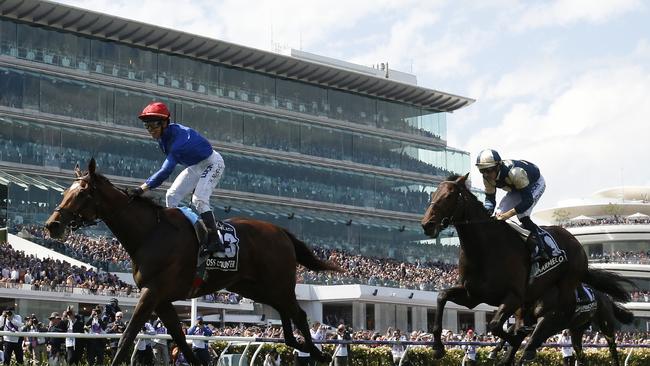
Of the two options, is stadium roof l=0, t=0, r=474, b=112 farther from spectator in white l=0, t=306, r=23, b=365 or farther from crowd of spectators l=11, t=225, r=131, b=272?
spectator in white l=0, t=306, r=23, b=365

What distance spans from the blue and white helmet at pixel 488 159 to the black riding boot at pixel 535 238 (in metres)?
0.64

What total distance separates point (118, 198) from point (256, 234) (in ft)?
4.60

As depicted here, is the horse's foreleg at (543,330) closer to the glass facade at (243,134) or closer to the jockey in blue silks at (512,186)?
the jockey in blue silks at (512,186)

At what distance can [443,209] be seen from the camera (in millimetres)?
9930

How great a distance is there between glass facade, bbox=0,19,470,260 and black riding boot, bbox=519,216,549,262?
3542 cm

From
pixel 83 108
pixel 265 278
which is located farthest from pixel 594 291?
pixel 83 108

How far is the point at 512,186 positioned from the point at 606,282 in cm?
242

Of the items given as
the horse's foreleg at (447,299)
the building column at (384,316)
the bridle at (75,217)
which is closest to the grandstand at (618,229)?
the building column at (384,316)

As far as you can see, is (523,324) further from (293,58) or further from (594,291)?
(293,58)

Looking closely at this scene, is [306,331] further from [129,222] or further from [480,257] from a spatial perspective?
[129,222]

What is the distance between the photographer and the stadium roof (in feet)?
156

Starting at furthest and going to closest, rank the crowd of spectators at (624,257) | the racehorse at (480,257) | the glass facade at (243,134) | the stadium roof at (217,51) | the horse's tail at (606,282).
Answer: the crowd of spectators at (624,257)
the stadium roof at (217,51)
the glass facade at (243,134)
the horse's tail at (606,282)
the racehorse at (480,257)

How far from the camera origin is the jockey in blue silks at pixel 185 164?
901cm

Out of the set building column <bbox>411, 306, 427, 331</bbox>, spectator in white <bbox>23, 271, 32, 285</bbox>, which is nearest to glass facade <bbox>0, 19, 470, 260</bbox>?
building column <bbox>411, 306, 427, 331</bbox>
